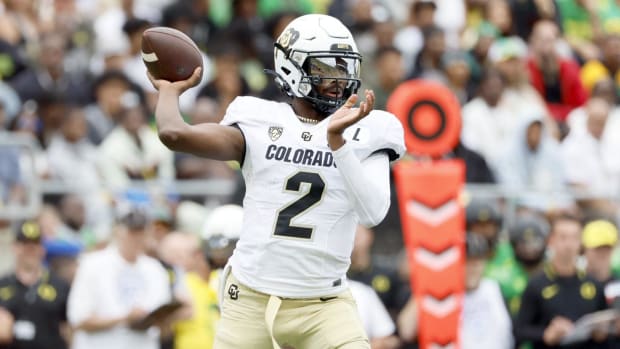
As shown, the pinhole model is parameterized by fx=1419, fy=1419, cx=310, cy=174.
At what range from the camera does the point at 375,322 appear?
8.34 meters

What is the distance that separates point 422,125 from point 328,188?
2.85 meters

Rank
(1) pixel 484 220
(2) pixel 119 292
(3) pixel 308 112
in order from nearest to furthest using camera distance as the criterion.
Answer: (3) pixel 308 112 < (2) pixel 119 292 < (1) pixel 484 220

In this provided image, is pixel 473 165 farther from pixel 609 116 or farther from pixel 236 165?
pixel 236 165

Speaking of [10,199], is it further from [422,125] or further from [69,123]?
[422,125]

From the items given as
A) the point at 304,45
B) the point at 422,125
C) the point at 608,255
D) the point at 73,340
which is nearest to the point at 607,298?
the point at 608,255

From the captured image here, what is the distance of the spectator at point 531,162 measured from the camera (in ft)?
36.3

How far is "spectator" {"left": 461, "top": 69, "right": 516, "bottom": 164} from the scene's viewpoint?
37.4ft

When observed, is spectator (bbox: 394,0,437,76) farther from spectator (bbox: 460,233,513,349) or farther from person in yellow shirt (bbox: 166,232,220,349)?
person in yellow shirt (bbox: 166,232,220,349)

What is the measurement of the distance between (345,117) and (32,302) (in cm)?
385

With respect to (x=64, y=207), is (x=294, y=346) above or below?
above

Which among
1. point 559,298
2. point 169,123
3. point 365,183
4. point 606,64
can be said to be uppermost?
point 169,123

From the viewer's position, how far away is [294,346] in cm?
578

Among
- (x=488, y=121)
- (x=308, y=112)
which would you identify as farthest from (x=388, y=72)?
(x=308, y=112)

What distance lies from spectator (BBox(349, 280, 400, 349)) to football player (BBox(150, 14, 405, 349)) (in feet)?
8.31
